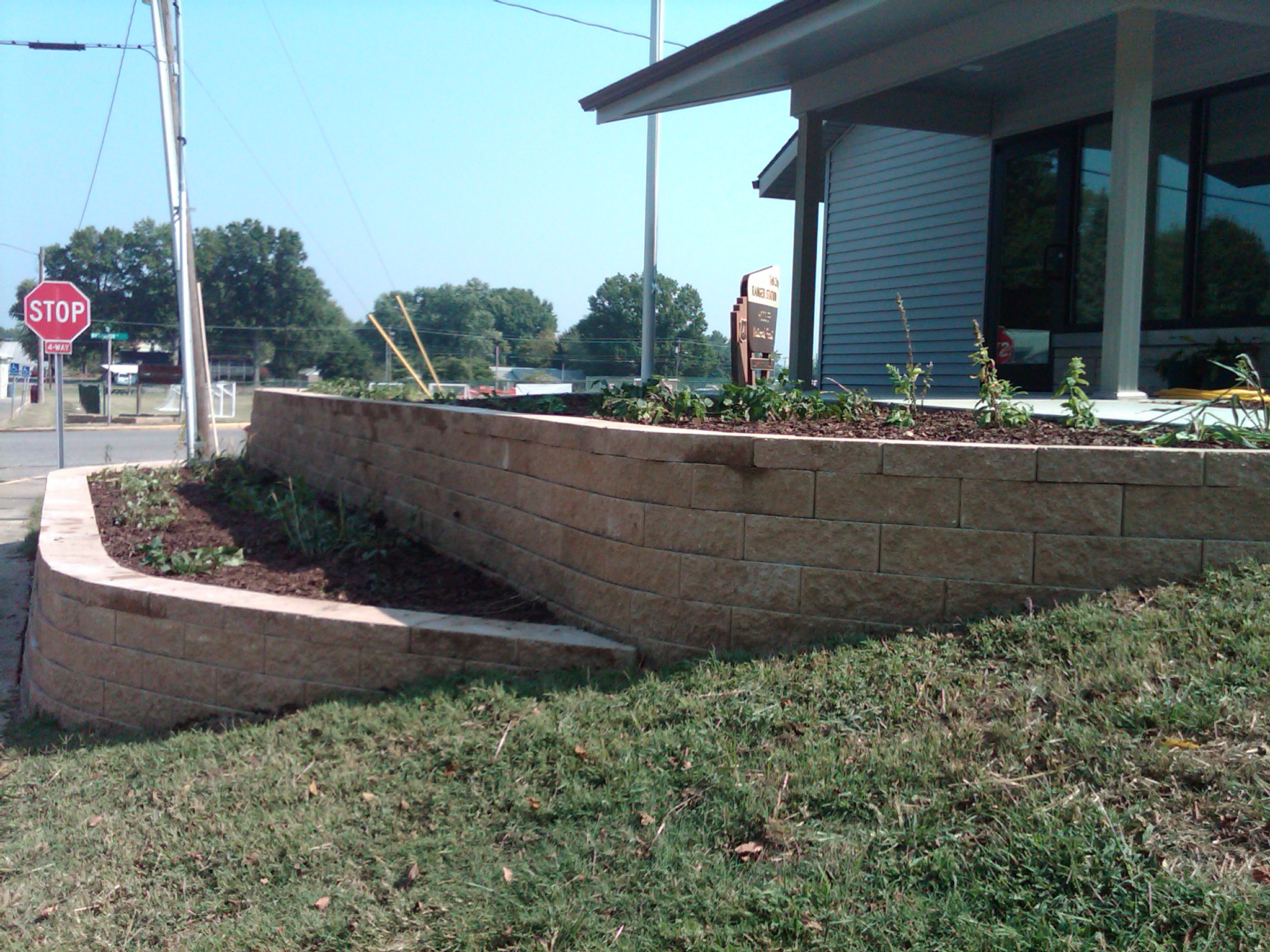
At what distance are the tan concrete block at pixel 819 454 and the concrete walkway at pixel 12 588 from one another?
457 cm

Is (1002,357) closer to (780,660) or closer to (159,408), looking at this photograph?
(780,660)

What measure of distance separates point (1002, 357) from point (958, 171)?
231 centimetres

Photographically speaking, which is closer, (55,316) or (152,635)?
(152,635)

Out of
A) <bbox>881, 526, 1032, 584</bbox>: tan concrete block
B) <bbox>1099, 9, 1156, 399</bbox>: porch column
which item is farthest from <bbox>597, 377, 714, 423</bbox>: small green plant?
<bbox>1099, 9, 1156, 399</bbox>: porch column

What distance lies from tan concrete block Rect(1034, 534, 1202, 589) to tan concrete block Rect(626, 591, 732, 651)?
125 centimetres

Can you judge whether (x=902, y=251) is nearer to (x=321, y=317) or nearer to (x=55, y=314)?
(x=55, y=314)

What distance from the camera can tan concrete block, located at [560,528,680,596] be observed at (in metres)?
4.48

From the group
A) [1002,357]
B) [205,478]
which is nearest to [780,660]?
[1002,357]

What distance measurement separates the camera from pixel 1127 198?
263 inches

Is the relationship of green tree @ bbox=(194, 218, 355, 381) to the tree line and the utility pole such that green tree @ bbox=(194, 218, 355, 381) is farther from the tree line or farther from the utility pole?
the utility pole

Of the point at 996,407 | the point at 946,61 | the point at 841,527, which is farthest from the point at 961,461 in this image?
the point at 946,61

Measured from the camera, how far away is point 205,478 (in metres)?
10.2

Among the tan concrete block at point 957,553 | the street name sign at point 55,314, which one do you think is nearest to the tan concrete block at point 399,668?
the tan concrete block at point 957,553

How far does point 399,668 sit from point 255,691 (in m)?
0.80
